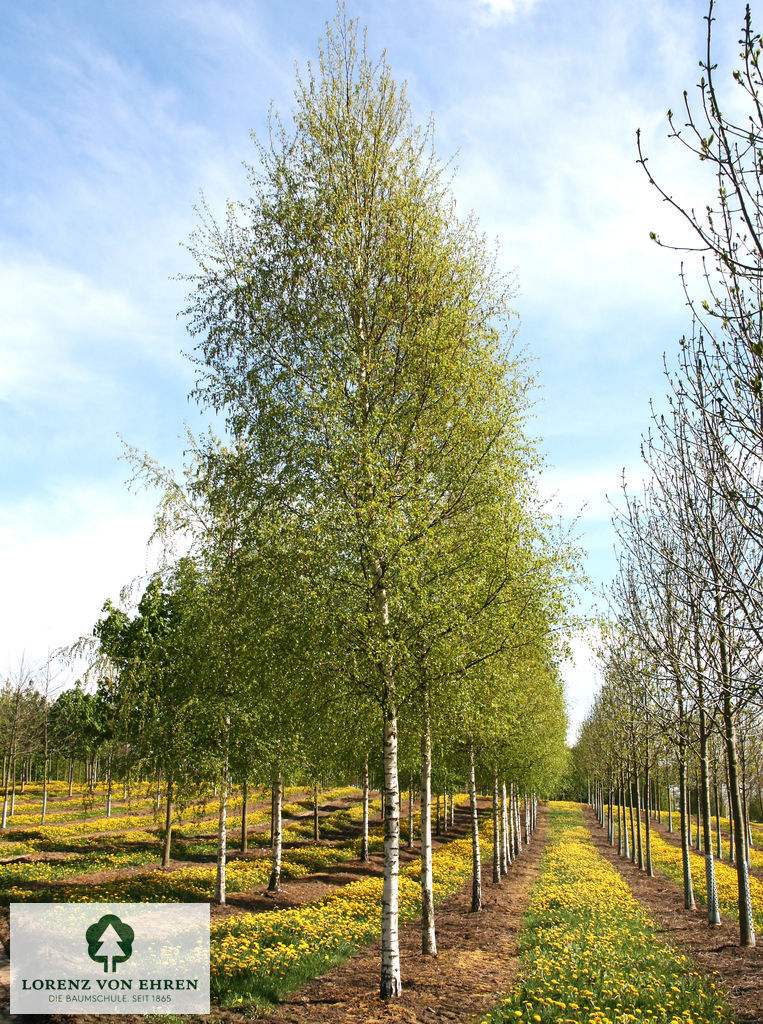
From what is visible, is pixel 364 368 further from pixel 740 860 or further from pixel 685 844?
pixel 685 844

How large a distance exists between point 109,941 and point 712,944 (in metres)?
11.7

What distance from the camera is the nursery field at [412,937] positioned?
8297 millimetres

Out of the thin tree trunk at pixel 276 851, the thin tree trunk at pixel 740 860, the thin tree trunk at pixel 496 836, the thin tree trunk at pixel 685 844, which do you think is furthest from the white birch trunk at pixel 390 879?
the thin tree trunk at pixel 496 836

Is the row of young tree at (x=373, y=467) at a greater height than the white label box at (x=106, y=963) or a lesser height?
greater

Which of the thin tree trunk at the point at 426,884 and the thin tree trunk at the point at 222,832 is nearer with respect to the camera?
the thin tree trunk at the point at 426,884

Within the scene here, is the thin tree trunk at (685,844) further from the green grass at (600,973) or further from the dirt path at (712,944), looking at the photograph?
the green grass at (600,973)

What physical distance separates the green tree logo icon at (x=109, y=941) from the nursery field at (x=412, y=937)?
4.78 ft

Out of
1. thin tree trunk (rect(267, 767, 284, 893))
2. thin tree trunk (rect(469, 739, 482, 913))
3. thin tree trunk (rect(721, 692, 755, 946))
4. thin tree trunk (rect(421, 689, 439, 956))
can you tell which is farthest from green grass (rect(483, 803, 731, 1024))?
thin tree trunk (rect(267, 767, 284, 893))

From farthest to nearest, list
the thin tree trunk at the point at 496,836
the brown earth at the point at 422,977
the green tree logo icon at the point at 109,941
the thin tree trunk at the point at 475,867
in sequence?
the thin tree trunk at the point at 496,836, the thin tree trunk at the point at 475,867, the green tree logo icon at the point at 109,941, the brown earth at the point at 422,977

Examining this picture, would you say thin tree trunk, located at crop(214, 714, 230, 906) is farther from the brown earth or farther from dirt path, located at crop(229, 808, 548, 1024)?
dirt path, located at crop(229, 808, 548, 1024)

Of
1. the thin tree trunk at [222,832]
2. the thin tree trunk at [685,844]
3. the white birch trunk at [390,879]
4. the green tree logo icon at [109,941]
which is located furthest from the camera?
the thin tree trunk at [685,844]

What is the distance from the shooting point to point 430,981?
9906 mm

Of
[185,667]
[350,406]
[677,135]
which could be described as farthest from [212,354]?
[185,667]

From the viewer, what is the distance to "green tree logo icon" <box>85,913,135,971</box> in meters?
9.73
